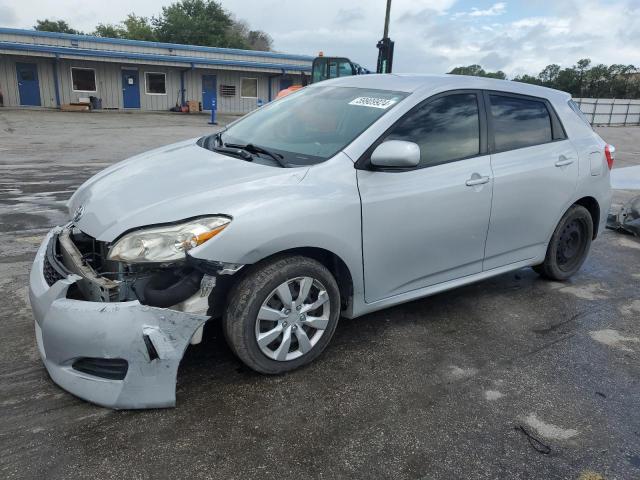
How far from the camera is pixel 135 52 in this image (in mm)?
26766

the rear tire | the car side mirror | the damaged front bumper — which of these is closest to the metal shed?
the rear tire

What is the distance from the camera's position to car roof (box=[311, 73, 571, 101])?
351cm

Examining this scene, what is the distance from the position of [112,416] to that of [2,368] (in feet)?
2.85

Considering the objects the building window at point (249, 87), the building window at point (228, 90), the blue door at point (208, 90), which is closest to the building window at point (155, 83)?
the blue door at point (208, 90)

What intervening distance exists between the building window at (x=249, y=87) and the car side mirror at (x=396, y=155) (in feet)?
98.9

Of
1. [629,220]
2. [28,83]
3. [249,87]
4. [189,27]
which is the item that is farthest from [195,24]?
[629,220]

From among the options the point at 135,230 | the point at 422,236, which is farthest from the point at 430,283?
the point at 135,230

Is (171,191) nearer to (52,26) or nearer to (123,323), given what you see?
(123,323)

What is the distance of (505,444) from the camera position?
249cm

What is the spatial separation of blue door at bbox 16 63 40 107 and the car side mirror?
2807cm

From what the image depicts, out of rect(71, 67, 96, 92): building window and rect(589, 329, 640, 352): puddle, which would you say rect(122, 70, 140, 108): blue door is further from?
rect(589, 329, 640, 352): puddle

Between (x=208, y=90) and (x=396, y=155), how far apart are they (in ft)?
97.6

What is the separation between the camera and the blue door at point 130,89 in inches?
1094

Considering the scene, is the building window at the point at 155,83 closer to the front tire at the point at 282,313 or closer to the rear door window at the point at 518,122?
the rear door window at the point at 518,122
